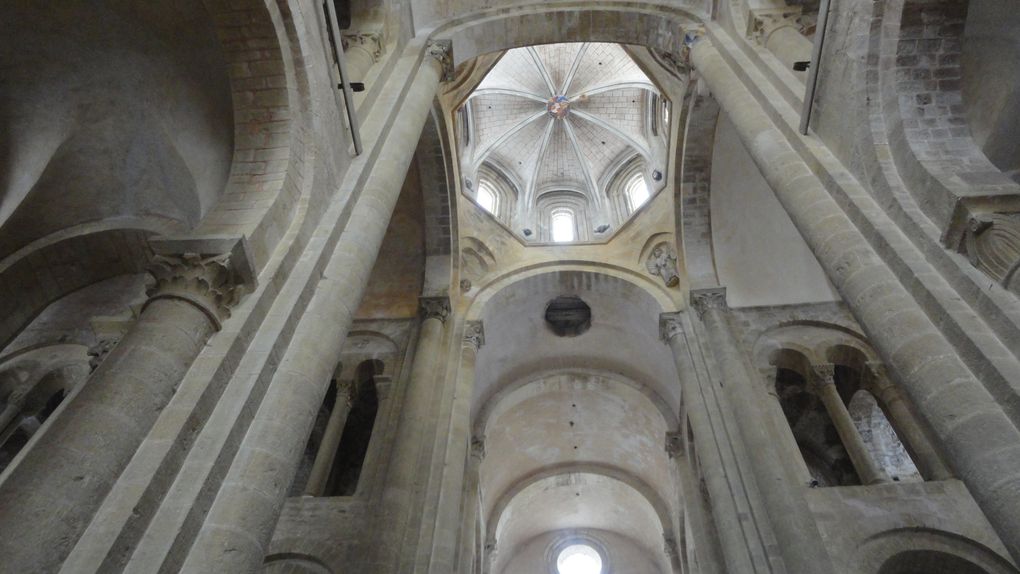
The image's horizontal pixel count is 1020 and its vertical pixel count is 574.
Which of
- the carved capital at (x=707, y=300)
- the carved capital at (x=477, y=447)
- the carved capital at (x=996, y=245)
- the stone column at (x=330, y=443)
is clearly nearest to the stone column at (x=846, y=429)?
the carved capital at (x=707, y=300)

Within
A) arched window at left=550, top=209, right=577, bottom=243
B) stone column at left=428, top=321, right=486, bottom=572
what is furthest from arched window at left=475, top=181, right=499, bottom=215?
stone column at left=428, top=321, right=486, bottom=572

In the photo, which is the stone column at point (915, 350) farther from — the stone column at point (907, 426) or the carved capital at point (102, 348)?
the carved capital at point (102, 348)

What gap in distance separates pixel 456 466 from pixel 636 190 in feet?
37.4

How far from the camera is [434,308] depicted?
37.0 ft

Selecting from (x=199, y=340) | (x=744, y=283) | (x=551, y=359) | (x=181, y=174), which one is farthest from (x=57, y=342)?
(x=744, y=283)

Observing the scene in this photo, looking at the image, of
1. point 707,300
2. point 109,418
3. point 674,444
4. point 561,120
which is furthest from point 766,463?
point 561,120

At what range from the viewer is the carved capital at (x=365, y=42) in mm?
7984

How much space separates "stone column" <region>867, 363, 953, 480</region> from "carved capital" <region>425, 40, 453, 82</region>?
8011 millimetres

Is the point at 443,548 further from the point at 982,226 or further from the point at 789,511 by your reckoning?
the point at 982,226

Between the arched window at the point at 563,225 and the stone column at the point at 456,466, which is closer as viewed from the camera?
the stone column at the point at 456,466

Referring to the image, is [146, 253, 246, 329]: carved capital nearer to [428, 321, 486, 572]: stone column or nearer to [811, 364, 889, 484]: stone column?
[428, 321, 486, 572]: stone column

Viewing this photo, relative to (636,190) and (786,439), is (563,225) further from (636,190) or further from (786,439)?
(786,439)

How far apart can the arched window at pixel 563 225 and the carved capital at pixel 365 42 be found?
10119 mm

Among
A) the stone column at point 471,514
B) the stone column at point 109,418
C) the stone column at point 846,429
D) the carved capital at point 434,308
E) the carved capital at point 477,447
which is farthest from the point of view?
the carved capital at point 477,447
